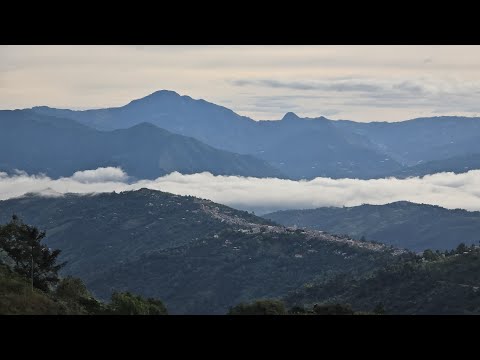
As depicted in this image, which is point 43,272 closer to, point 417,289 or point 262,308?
point 262,308

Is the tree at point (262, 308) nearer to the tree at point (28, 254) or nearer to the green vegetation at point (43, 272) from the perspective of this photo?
the green vegetation at point (43, 272)

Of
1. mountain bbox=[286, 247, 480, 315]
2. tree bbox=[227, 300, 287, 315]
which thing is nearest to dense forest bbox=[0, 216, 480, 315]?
tree bbox=[227, 300, 287, 315]

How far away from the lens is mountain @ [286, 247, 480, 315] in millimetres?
85750

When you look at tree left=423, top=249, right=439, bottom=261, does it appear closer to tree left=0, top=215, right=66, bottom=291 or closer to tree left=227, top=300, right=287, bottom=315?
tree left=227, top=300, right=287, bottom=315

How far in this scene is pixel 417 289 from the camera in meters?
95.4

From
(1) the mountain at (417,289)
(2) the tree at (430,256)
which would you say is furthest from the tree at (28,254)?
(2) the tree at (430,256)

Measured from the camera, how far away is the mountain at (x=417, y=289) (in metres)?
85.8

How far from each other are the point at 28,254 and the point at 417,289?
58.6m

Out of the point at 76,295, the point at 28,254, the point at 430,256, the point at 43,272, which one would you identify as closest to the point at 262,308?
the point at 76,295

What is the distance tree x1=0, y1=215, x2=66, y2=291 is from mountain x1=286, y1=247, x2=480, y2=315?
45.3 meters
